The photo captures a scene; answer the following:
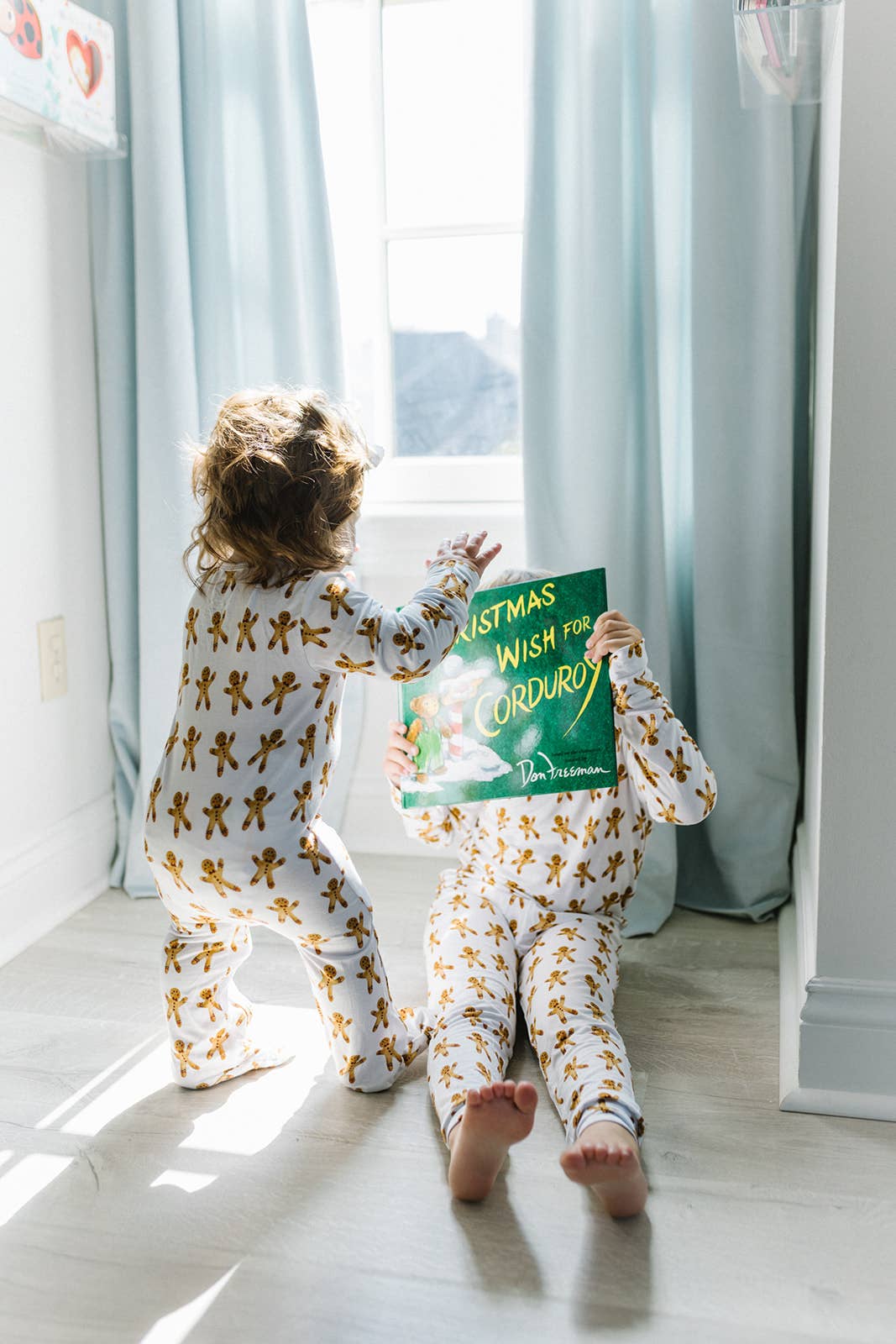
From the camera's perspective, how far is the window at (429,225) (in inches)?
83.2

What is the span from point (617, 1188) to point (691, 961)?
26.3 inches

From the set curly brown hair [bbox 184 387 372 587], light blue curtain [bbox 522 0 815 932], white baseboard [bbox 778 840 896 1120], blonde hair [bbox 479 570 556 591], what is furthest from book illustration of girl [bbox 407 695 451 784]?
white baseboard [bbox 778 840 896 1120]

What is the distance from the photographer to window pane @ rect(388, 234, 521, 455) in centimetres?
217

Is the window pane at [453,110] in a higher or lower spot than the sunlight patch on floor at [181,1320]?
higher

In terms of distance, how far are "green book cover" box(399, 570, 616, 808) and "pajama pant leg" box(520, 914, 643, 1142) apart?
209 millimetres

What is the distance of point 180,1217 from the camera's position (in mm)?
1227

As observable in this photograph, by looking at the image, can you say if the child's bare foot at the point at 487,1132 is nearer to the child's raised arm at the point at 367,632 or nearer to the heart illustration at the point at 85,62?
the child's raised arm at the point at 367,632

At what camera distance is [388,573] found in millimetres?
2152

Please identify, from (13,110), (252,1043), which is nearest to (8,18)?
(13,110)

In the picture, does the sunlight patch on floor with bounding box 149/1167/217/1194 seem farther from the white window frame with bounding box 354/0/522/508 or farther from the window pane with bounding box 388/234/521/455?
the window pane with bounding box 388/234/521/455

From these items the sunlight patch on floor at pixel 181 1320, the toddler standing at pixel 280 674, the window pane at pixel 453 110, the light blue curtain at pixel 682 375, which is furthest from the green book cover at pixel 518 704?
the window pane at pixel 453 110

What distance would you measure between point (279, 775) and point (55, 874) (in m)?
0.85

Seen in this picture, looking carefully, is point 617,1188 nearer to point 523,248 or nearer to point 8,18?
point 523,248

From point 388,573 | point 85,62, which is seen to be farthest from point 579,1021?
point 85,62
